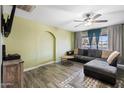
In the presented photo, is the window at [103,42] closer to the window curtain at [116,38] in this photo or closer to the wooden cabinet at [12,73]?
the window curtain at [116,38]

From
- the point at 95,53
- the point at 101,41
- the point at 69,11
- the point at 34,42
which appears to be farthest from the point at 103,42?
the point at 34,42

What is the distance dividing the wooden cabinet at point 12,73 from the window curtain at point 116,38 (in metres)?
4.69

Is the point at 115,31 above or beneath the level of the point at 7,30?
above

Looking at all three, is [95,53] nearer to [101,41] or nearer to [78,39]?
[101,41]

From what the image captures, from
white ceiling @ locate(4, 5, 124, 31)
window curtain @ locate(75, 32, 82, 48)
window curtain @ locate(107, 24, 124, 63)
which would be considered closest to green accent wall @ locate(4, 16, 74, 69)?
white ceiling @ locate(4, 5, 124, 31)

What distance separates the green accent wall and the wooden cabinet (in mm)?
1570

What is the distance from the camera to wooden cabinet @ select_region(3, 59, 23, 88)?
1719mm

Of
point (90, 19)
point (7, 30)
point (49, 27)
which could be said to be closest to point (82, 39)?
point (49, 27)

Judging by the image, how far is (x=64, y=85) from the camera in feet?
7.69

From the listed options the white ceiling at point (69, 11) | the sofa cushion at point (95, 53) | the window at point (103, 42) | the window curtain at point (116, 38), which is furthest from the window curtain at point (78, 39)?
the white ceiling at point (69, 11)

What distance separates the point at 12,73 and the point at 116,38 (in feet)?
16.2

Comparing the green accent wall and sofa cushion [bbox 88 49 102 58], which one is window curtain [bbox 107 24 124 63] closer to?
sofa cushion [bbox 88 49 102 58]

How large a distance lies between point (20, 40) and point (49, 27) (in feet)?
5.70
